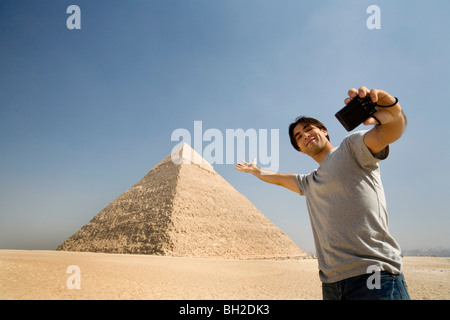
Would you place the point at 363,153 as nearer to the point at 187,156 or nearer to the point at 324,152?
the point at 324,152

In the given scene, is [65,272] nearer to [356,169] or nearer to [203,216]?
[356,169]

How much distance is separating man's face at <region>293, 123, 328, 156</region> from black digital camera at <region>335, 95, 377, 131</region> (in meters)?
0.42

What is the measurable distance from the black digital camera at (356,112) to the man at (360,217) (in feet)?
0.13

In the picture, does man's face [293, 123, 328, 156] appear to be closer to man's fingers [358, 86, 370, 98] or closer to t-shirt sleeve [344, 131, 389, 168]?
t-shirt sleeve [344, 131, 389, 168]

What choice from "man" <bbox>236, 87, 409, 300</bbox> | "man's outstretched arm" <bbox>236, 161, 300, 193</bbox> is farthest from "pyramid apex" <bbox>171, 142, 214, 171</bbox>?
"man" <bbox>236, 87, 409, 300</bbox>

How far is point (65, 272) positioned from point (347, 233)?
33.0ft

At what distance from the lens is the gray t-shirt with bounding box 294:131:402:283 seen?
4.74 feet

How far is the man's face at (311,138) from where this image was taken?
2.01m

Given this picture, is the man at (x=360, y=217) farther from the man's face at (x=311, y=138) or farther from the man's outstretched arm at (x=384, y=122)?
the man's face at (x=311, y=138)

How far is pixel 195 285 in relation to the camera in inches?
374

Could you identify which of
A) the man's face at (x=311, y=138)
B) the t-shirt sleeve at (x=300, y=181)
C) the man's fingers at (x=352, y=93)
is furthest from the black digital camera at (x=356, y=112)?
the t-shirt sleeve at (x=300, y=181)

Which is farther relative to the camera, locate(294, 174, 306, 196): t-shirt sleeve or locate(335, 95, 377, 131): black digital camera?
locate(294, 174, 306, 196): t-shirt sleeve

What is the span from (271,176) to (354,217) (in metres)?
1.02
